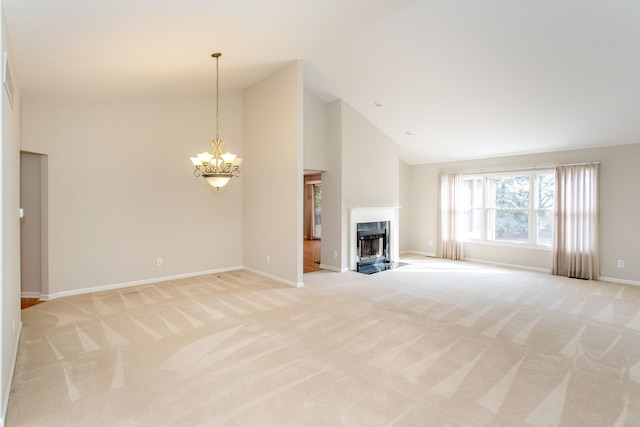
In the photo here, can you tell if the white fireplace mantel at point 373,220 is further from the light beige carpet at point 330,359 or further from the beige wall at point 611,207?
the beige wall at point 611,207

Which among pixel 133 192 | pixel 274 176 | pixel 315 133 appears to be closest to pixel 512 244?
pixel 315 133

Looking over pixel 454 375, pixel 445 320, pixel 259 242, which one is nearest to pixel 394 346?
pixel 454 375

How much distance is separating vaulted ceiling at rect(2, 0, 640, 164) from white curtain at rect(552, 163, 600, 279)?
595 mm

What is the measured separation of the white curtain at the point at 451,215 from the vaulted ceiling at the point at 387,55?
1.98 meters

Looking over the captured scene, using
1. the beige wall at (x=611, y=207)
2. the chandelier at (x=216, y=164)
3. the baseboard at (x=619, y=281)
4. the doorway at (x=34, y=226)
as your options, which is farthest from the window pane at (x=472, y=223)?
the doorway at (x=34, y=226)

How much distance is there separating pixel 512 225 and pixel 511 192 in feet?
2.43

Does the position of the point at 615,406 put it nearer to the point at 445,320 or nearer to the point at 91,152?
the point at 445,320

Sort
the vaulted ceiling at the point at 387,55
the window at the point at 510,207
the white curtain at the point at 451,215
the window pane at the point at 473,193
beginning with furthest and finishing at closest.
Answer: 1. the white curtain at the point at 451,215
2. the window pane at the point at 473,193
3. the window at the point at 510,207
4. the vaulted ceiling at the point at 387,55

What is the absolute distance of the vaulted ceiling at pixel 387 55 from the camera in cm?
301

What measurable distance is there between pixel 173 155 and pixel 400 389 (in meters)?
5.20

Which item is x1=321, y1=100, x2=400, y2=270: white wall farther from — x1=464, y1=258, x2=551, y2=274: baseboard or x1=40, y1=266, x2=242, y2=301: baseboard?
x1=464, y1=258, x2=551, y2=274: baseboard

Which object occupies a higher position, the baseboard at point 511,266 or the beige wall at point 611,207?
the beige wall at point 611,207

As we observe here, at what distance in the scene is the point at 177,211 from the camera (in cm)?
588

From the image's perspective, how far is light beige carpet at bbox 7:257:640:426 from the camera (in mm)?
2240
